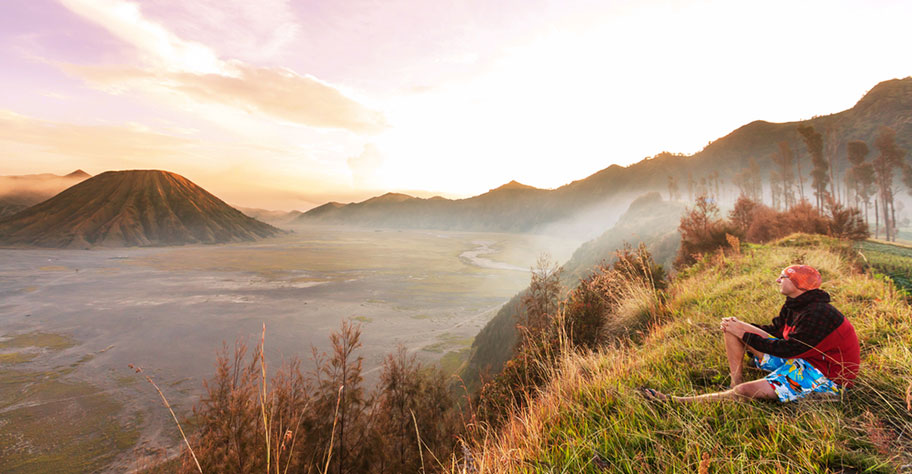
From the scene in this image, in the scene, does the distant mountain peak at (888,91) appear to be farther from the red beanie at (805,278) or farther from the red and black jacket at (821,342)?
the red and black jacket at (821,342)

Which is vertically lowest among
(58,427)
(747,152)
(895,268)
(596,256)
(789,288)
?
(58,427)

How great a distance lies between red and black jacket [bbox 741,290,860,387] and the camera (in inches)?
112

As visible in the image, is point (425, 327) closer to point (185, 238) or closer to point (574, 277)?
point (574, 277)

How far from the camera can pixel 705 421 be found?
100 inches

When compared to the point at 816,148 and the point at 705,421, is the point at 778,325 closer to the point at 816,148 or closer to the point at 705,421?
the point at 705,421

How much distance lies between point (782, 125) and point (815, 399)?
224938mm

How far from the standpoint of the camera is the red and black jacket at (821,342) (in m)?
2.84

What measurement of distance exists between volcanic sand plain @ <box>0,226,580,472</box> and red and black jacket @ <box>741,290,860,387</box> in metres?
21.7

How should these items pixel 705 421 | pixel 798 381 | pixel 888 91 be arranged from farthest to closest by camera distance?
1. pixel 888 91
2. pixel 798 381
3. pixel 705 421

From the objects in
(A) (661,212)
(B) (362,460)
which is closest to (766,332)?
(B) (362,460)

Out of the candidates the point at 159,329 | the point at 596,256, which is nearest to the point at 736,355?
the point at 596,256

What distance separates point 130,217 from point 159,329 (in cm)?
14859

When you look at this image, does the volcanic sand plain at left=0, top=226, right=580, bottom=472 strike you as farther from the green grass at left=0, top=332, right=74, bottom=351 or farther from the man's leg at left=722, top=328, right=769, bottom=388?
the man's leg at left=722, top=328, right=769, bottom=388

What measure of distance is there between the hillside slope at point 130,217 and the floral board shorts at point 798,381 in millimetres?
171922
